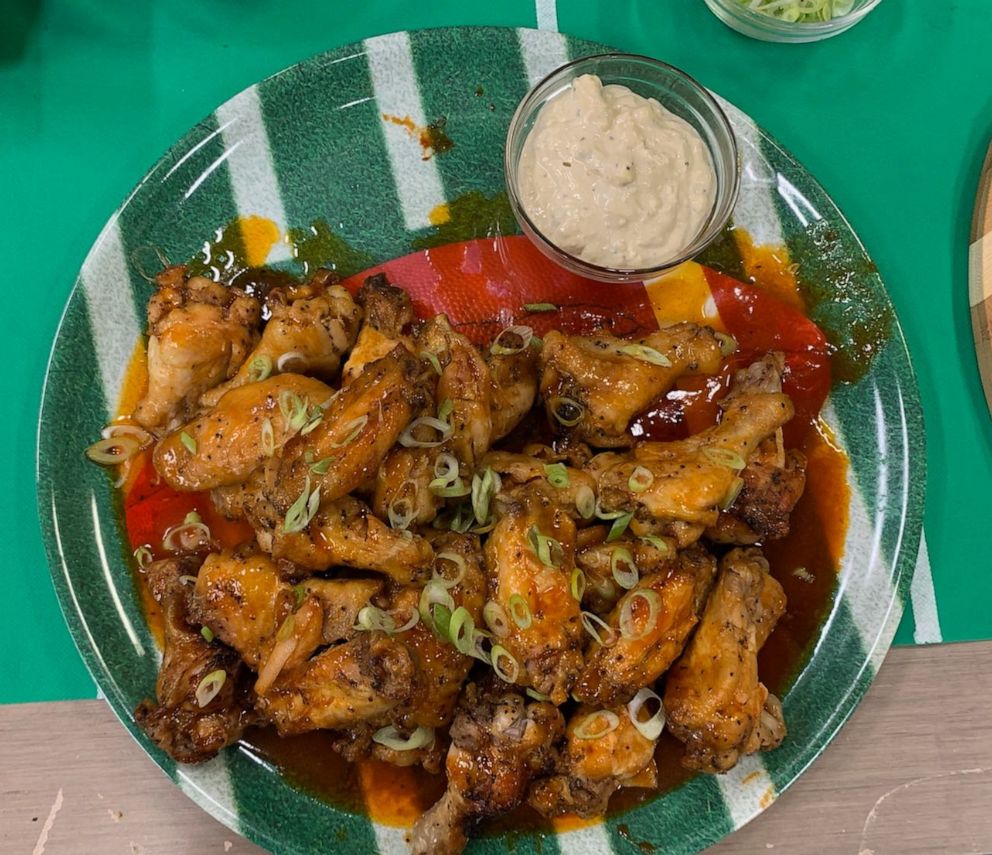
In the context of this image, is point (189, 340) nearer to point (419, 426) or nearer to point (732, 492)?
point (419, 426)

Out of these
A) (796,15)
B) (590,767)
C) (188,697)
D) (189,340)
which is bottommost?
(590,767)

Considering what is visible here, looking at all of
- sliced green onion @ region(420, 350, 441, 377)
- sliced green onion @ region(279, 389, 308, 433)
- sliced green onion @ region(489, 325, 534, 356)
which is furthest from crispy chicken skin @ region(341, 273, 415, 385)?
sliced green onion @ region(489, 325, 534, 356)

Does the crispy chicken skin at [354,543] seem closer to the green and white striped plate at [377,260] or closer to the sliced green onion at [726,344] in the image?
the green and white striped plate at [377,260]

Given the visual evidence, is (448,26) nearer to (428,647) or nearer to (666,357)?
(666,357)

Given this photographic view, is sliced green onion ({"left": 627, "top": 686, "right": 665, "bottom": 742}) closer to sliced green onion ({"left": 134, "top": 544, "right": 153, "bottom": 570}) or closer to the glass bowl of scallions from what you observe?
sliced green onion ({"left": 134, "top": 544, "right": 153, "bottom": 570})

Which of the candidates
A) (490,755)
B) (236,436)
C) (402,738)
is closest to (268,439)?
(236,436)

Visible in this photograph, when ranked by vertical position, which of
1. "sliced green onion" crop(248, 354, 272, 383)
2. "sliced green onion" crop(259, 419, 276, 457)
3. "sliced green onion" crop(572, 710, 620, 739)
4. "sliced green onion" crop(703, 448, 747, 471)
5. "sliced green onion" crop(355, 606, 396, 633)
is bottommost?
"sliced green onion" crop(572, 710, 620, 739)

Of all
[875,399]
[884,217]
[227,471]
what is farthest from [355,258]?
[884,217]
